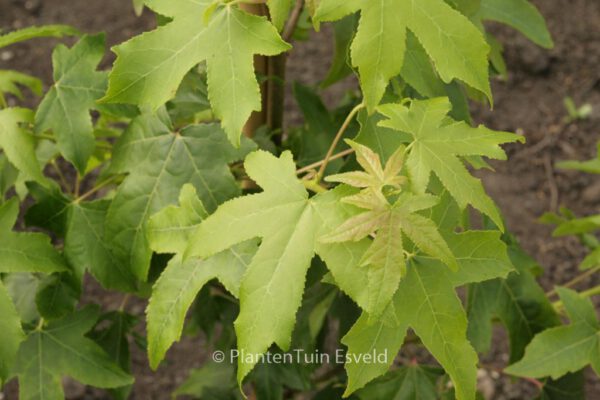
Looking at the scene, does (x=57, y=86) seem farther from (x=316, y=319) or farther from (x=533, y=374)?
(x=533, y=374)

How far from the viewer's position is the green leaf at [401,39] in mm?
806

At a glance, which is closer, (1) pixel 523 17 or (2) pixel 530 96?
(1) pixel 523 17

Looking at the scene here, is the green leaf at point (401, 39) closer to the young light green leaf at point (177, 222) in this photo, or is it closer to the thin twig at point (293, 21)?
the thin twig at point (293, 21)

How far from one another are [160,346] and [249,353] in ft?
0.64

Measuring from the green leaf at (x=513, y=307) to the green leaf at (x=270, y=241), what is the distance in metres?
0.51

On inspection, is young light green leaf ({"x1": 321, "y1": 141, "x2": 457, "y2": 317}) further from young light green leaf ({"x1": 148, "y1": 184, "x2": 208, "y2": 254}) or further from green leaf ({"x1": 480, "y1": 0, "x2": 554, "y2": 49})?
green leaf ({"x1": 480, "y1": 0, "x2": 554, "y2": 49})

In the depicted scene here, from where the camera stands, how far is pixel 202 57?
34.8 inches

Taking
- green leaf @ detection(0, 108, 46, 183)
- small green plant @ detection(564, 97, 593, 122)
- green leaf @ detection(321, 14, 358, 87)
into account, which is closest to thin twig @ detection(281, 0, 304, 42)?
green leaf @ detection(321, 14, 358, 87)

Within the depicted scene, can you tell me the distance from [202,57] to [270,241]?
0.25 m

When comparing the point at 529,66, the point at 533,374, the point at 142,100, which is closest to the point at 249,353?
the point at 142,100

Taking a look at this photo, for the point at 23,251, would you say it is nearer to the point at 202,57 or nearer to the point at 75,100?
the point at 75,100

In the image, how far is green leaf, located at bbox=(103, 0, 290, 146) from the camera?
87 centimetres

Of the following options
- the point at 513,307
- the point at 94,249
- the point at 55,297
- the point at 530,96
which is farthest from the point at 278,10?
the point at 530,96

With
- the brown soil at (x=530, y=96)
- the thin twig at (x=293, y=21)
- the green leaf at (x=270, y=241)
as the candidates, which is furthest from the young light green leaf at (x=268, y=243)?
the brown soil at (x=530, y=96)
